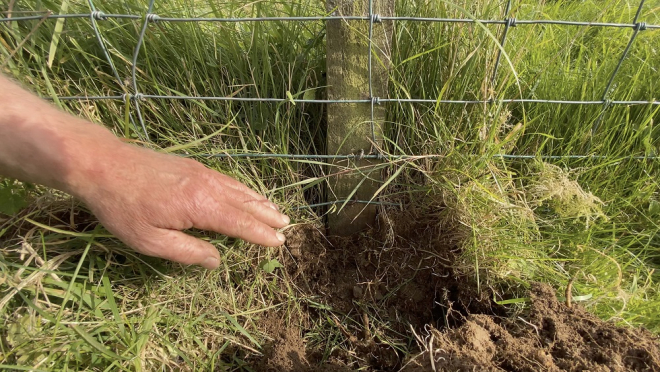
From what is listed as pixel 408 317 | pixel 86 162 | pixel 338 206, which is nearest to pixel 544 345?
pixel 408 317

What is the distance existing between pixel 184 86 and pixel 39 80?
0.58 metres

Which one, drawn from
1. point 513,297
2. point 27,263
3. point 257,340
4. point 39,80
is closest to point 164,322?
point 257,340

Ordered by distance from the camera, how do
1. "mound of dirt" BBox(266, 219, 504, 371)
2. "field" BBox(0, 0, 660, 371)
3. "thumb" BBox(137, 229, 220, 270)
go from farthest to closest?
"mound of dirt" BBox(266, 219, 504, 371) → "field" BBox(0, 0, 660, 371) → "thumb" BBox(137, 229, 220, 270)

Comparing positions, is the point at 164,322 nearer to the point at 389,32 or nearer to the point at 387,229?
the point at 387,229

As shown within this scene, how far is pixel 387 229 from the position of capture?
1768mm

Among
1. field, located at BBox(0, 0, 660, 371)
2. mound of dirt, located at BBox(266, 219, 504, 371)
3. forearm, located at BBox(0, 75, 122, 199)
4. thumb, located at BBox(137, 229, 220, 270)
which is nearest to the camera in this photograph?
forearm, located at BBox(0, 75, 122, 199)

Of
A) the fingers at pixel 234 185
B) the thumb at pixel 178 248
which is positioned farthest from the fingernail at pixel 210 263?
the fingers at pixel 234 185

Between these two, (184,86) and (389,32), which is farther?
(184,86)

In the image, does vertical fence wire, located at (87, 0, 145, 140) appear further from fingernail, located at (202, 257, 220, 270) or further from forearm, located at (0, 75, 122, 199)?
fingernail, located at (202, 257, 220, 270)

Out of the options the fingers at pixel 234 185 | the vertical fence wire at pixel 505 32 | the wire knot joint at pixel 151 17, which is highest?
the wire knot joint at pixel 151 17

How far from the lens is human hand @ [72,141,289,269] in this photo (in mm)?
1295

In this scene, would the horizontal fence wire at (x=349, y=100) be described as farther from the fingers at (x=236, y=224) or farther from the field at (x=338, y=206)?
the fingers at (x=236, y=224)

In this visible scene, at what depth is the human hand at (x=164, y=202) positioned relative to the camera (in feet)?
4.25

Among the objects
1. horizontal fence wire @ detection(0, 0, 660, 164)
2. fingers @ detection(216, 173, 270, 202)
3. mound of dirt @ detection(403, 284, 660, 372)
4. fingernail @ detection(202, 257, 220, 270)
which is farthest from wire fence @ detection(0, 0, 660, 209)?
mound of dirt @ detection(403, 284, 660, 372)
